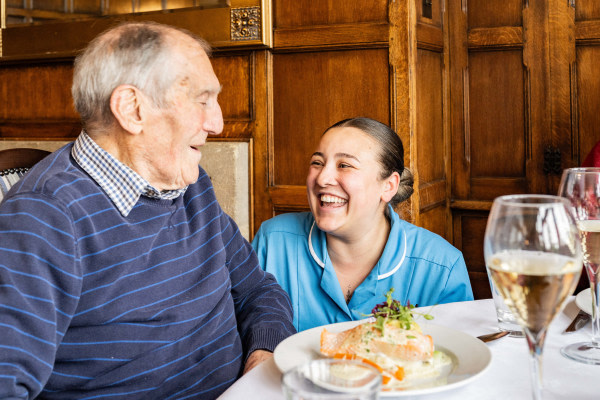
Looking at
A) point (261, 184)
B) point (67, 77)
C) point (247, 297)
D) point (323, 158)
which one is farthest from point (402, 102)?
point (67, 77)

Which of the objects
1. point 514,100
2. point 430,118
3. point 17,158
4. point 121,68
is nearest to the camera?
point 121,68

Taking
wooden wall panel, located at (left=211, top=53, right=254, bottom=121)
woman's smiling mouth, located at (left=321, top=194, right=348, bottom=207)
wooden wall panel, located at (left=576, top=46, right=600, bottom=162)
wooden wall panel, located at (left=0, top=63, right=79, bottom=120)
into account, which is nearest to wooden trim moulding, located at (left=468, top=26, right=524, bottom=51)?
wooden wall panel, located at (left=576, top=46, right=600, bottom=162)

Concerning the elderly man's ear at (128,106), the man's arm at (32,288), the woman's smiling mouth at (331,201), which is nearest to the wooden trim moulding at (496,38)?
the woman's smiling mouth at (331,201)

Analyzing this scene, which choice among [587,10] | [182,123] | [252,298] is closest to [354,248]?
[252,298]

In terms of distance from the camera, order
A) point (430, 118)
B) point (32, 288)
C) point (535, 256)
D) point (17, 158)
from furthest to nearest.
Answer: point (430, 118)
point (17, 158)
point (32, 288)
point (535, 256)

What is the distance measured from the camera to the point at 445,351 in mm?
986

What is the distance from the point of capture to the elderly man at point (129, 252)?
1085 mm

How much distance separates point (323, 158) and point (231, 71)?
1.30 meters

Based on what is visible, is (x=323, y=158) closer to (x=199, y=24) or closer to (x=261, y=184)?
(x=261, y=184)

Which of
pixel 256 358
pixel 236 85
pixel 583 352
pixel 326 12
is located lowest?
pixel 256 358

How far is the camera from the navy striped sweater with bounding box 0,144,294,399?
3.50ft

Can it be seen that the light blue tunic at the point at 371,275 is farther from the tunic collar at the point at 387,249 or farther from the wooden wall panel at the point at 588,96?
the wooden wall panel at the point at 588,96

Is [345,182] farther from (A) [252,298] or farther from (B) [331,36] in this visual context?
(B) [331,36]

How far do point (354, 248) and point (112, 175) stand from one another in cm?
89
